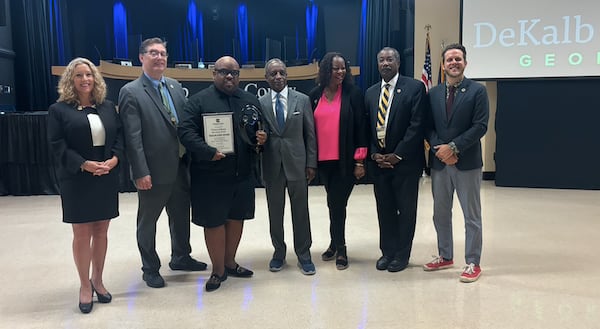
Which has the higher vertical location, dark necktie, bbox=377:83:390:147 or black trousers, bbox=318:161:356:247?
dark necktie, bbox=377:83:390:147

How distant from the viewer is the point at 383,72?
3.38 meters

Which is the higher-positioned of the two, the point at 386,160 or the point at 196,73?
the point at 196,73

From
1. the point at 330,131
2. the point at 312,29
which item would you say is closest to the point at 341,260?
the point at 330,131

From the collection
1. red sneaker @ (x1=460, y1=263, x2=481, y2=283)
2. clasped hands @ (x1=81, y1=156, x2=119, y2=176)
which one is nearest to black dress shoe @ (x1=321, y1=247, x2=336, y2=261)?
red sneaker @ (x1=460, y1=263, x2=481, y2=283)

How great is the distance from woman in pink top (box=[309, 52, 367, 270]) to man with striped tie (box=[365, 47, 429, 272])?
0.11 meters

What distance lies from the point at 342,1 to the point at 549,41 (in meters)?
4.70

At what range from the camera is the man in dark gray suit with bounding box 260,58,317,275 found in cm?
330

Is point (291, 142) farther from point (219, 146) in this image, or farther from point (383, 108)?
point (383, 108)

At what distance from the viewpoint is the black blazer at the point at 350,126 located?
3379 millimetres

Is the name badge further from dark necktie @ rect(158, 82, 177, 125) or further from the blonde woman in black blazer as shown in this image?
the blonde woman in black blazer

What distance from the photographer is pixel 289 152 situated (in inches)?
130

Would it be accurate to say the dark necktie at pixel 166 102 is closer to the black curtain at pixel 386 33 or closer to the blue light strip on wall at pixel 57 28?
the black curtain at pixel 386 33

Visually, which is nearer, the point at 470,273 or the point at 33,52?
the point at 470,273

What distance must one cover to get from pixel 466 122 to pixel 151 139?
216 cm
